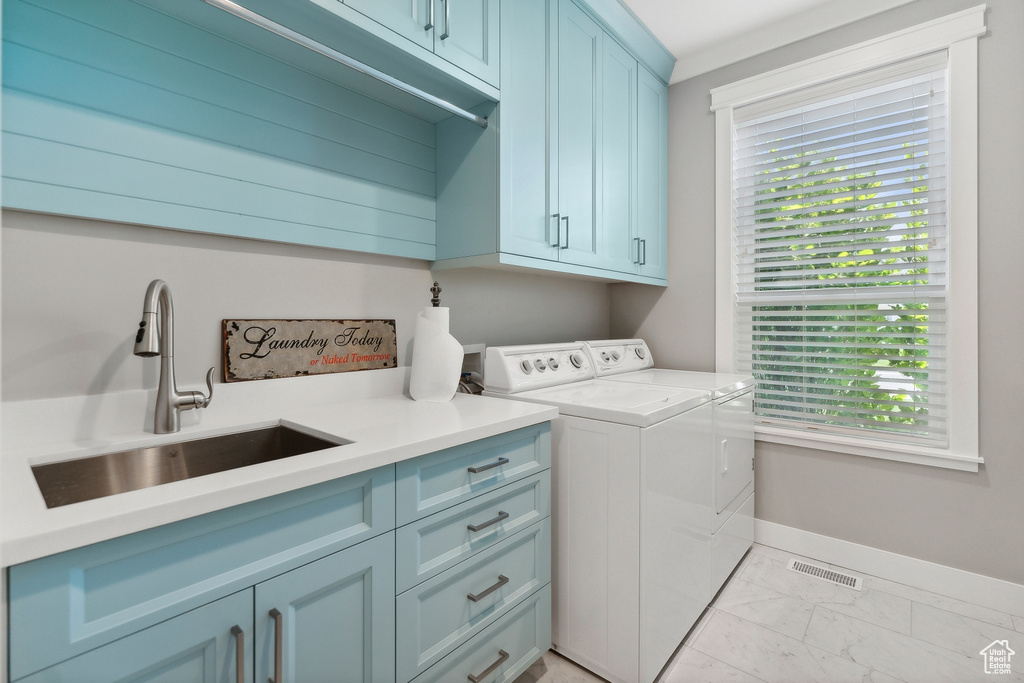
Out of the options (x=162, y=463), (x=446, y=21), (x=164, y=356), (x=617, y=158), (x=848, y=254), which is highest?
(x=446, y=21)

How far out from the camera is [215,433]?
1.22m

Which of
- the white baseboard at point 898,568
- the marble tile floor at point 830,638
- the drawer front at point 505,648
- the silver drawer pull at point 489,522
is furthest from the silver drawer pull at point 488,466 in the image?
the white baseboard at point 898,568

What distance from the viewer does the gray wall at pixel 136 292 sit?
1.05 metres

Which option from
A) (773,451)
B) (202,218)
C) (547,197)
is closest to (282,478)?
(202,218)

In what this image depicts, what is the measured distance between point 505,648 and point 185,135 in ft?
5.44

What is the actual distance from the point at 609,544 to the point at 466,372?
872 mm

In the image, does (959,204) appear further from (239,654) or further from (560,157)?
(239,654)

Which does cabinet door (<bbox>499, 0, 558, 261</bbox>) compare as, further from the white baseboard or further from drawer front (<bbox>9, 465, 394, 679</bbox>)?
the white baseboard

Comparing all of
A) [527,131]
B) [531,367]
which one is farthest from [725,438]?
[527,131]

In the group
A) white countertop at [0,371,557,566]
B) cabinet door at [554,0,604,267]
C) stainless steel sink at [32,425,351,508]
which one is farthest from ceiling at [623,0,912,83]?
stainless steel sink at [32,425,351,508]

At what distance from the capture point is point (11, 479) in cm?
83

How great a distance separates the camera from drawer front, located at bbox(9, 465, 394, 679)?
0.63m

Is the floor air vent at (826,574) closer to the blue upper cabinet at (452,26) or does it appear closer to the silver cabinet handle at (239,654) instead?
the silver cabinet handle at (239,654)

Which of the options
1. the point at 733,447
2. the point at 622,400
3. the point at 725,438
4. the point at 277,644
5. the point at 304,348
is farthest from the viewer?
the point at 733,447
